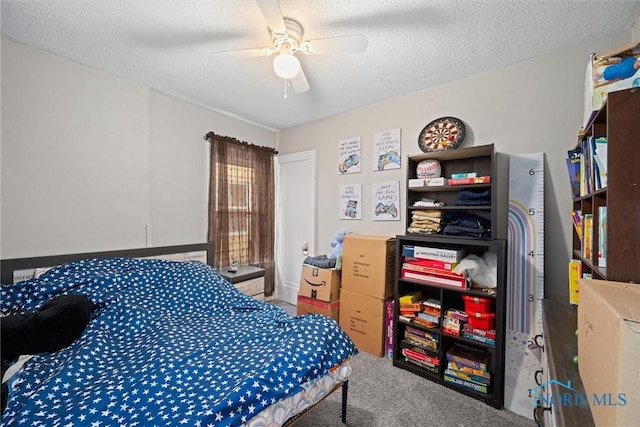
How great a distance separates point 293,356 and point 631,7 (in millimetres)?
2721

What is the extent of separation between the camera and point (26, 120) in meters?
1.87

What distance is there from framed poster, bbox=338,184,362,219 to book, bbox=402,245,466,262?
2.83ft

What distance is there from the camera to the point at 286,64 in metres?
1.59

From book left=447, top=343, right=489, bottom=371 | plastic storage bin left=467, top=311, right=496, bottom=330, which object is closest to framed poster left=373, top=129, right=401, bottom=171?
plastic storage bin left=467, top=311, right=496, bottom=330

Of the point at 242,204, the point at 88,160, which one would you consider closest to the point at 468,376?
the point at 242,204

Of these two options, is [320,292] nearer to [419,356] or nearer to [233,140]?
[419,356]

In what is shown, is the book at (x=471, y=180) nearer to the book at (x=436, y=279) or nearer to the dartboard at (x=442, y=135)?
the dartboard at (x=442, y=135)

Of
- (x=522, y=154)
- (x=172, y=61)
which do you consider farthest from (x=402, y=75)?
(x=172, y=61)

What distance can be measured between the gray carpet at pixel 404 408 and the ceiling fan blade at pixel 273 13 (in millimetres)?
2390

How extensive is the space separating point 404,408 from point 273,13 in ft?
8.34

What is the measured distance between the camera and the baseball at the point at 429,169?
2191 mm

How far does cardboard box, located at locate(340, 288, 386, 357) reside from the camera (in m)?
2.42

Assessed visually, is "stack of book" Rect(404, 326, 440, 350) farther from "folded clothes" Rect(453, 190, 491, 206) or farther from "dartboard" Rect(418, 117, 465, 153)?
"dartboard" Rect(418, 117, 465, 153)

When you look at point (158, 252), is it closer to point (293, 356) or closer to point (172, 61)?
point (172, 61)
